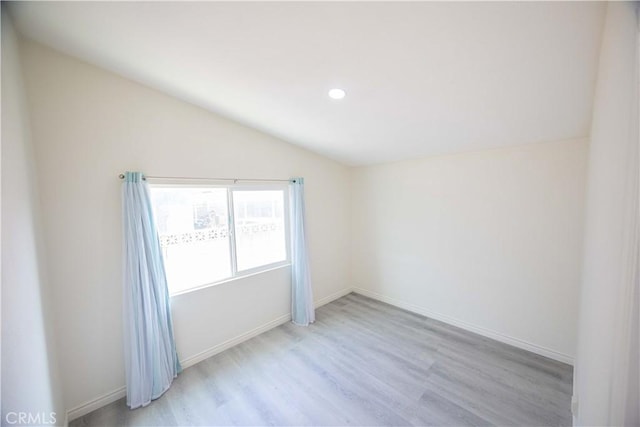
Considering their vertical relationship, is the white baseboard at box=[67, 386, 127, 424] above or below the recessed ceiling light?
below

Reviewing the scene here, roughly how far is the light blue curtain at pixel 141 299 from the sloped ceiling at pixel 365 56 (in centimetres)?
93

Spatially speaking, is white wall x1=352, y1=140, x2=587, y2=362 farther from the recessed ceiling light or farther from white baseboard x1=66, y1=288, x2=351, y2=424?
the recessed ceiling light

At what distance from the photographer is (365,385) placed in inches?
81.0

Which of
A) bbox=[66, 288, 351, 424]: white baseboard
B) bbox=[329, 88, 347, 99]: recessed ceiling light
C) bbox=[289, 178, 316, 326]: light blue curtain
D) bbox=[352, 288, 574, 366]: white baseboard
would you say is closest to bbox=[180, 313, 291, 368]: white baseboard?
bbox=[66, 288, 351, 424]: white baseboard

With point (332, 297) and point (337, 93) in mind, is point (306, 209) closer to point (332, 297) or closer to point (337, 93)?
point (332, 297)

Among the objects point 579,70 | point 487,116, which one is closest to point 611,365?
point 579,70

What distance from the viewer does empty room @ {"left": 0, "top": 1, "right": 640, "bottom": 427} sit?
3.61 feet

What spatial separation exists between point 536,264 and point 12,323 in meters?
3.67

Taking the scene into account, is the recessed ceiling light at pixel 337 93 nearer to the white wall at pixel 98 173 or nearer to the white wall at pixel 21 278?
the white wall at pixel 98 173

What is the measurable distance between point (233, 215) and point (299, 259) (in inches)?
38.3

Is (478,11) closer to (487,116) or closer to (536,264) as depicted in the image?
(487,116)

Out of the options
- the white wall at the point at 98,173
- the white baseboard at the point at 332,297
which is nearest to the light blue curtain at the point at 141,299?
the white wall at the point at 98,173

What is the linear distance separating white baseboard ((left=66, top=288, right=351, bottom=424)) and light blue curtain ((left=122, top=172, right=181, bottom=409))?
19 cm

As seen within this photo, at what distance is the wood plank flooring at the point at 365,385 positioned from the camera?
1.76m
